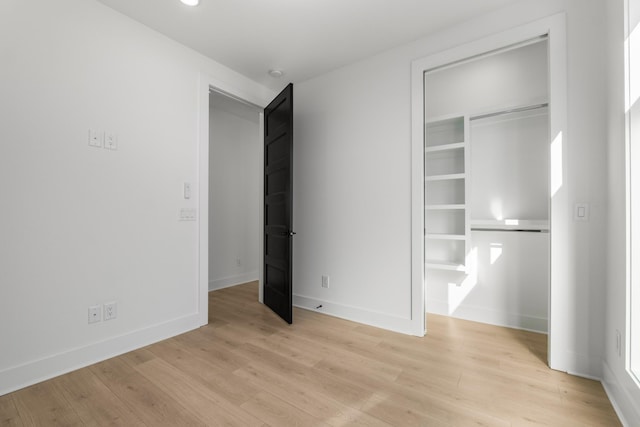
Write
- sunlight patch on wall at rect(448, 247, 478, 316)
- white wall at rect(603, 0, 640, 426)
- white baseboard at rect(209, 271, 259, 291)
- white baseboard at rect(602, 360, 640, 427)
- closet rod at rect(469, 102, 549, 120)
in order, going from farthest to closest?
white baseboard at rect(209, 271, 259, 291) → sunlight patch on wall at rect(448, 247, 478, 316) → closet rod at rect(469, 102, 549, 120) → white wall at rect(603, 0, 640, 426) → white baseboard at rect(602, 360, 640, 427)

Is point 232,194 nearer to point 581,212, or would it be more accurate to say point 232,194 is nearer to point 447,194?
point 447,194

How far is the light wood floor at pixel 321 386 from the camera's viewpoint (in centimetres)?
153

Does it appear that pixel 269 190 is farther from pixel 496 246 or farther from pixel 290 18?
pixel 496 246

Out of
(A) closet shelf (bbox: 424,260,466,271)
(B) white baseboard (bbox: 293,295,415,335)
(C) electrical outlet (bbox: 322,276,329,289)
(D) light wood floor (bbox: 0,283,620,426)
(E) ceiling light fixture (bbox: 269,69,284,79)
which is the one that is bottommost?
(D) light wood floor (bbox: 0,283,620,426)

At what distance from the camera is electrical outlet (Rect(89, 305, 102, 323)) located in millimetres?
2090

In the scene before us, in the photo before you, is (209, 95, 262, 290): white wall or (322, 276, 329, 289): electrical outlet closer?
(322, 276, 329, 289): electrical outlet

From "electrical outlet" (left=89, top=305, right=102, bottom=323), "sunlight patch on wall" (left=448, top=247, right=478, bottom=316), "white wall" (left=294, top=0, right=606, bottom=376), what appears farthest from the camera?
"sunlight patch on wall" (left=448, top=247, right=478, bottom=316)

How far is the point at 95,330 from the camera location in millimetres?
2109

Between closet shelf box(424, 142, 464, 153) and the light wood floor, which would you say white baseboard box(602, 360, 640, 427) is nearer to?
the light wood floor

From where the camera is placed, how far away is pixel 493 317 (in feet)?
9.45

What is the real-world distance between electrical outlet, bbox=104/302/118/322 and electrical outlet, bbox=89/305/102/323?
0.12 feet

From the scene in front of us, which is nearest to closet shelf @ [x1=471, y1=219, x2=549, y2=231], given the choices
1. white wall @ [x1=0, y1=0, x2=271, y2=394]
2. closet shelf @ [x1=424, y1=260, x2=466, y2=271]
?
closet shelf @ [x1=424, y1=260, x2=466, y2=271]

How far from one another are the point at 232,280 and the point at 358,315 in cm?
232

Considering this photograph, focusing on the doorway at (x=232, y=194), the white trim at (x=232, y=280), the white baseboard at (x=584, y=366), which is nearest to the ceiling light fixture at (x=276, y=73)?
the doorway at (x=232, y=194)
